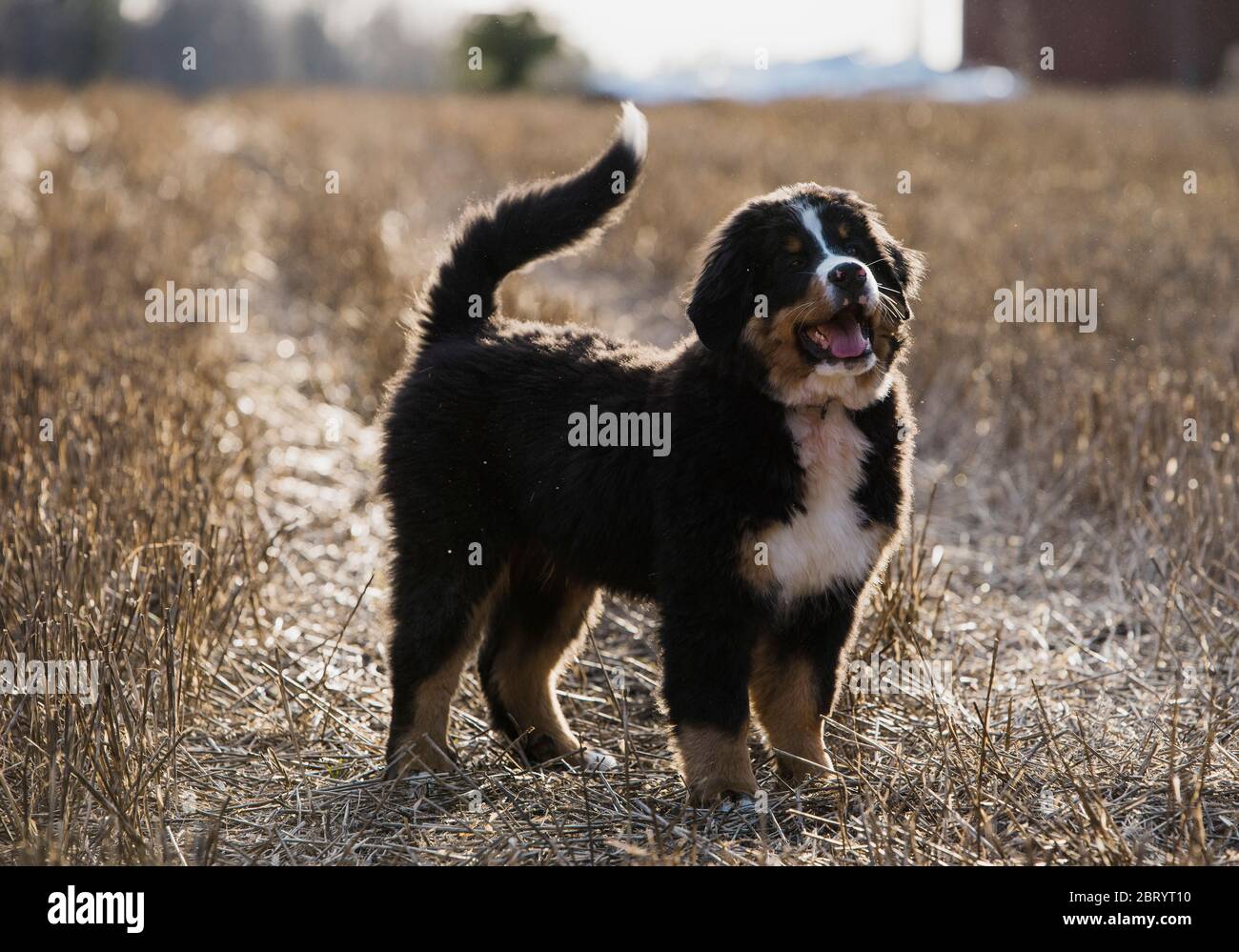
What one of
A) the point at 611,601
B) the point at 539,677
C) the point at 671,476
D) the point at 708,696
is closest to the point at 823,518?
the point at 671,476

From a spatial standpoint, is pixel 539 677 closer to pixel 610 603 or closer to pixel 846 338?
pixel 610 603

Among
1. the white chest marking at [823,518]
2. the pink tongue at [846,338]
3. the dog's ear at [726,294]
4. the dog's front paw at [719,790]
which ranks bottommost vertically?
the dog's front paw at [719,790]

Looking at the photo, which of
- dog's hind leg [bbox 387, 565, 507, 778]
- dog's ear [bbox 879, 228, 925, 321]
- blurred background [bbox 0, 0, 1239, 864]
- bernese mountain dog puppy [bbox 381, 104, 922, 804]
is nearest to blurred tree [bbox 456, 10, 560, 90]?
→ blurred background [bbox 0, 0, 1239, 864]

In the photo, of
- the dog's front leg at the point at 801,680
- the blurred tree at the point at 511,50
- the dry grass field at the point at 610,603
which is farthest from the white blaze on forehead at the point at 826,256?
the blurred tree at the point at 511,50

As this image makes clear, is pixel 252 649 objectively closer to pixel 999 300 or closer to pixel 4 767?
pixel 4 767

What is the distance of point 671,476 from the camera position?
3.55 metres

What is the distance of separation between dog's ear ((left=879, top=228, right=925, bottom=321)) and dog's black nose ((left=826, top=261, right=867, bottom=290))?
338 millimetres

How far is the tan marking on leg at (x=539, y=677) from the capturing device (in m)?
4.27

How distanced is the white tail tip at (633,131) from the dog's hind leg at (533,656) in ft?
4.33

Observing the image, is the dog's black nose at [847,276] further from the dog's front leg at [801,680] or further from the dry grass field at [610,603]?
the dry grass field at [610,603]

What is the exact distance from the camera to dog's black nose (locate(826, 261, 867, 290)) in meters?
3.38

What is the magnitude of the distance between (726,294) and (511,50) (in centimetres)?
3645

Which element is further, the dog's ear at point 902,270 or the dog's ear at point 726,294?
the dog's ear at point 902,270

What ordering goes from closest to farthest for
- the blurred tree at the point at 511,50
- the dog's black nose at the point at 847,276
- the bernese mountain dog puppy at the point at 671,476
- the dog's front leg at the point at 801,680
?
the dog's black nose at the point at 847,276
the bernese mountain dog puppy at the point at 671,476
the dog's front leg at the point at 801,680
the blurred tree at the point at 511,50
